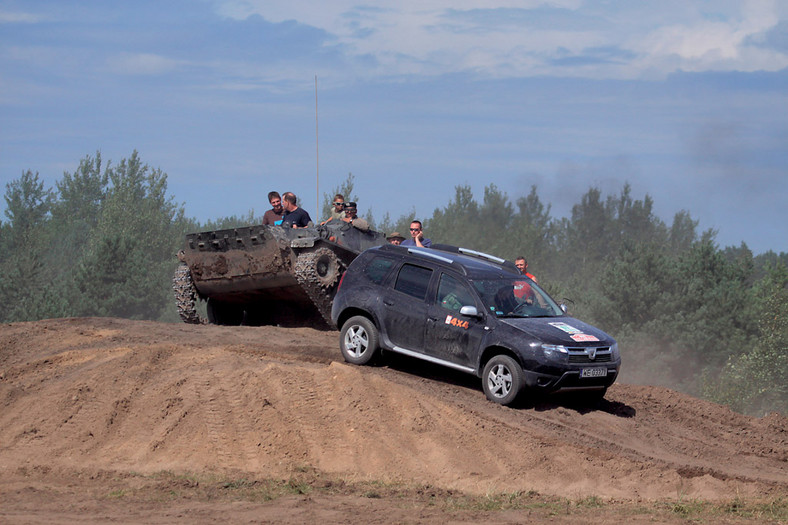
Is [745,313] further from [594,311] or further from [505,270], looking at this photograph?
[505,270]

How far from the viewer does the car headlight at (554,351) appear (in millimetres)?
10656

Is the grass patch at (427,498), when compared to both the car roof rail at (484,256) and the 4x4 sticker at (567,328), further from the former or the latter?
the car roof rail at (484,256)

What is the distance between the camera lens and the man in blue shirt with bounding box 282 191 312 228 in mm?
16969

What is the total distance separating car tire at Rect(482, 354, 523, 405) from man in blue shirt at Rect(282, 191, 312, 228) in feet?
22.0

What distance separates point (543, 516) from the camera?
7.43 m

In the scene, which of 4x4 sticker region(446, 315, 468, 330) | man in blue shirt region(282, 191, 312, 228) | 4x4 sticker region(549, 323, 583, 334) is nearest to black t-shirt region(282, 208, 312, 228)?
man in blue shirt region(282, 191, 312, 228)

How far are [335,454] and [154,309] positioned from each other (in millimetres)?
39561

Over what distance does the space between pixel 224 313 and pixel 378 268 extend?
6.82 meters

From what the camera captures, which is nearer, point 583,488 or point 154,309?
point 583,488

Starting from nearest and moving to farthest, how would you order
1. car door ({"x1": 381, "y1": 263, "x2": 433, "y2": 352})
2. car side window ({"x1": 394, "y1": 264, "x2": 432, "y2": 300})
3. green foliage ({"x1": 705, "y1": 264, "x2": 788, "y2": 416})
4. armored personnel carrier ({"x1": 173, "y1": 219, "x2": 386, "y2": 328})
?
car door ({"x1": 381, "y1": 263, "x2": 433, "y2": 352}), car side window ({"x1": 394, "y1": 264, "x2": 432, "y2": 300}), armored personnel carrier ({"x1": 173, "y1": 219, "x2": 386, "y2": 328}), green foliage ({"x1": 705, "y1": 264, "x2": 788, "y2": 416})

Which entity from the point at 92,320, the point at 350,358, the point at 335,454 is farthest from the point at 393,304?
the point at 92,320

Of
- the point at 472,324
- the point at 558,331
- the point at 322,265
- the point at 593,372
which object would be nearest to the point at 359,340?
the point at 472,324

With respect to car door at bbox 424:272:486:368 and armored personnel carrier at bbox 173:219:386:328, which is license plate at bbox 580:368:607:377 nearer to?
car door at bbox 424:272:486:368

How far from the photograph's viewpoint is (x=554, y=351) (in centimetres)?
1068
